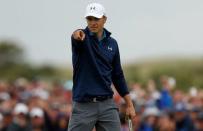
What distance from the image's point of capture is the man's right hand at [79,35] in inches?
513

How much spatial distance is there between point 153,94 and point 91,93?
455 inches

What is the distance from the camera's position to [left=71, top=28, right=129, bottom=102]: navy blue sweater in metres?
13.5

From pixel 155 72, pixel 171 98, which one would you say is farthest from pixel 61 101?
pixel 155 72

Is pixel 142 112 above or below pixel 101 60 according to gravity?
below

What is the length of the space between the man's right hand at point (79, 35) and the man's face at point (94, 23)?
1.13 ft

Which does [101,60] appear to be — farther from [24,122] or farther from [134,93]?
[134,93]

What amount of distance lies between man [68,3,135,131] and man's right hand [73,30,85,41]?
105 mm

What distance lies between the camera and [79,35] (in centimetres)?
1305

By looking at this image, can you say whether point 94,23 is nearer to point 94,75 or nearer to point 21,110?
point 94,75

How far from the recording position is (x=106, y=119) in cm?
1380

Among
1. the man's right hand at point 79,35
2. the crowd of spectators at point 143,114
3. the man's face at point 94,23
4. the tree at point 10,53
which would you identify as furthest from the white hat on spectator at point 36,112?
the tree at point 10,53

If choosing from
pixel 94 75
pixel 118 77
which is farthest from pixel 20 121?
pixel 94 75

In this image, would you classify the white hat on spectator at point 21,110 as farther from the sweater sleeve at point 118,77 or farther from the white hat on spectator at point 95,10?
the white hat on spectator at point 95,10

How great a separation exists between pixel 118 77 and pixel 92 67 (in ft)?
2.35
